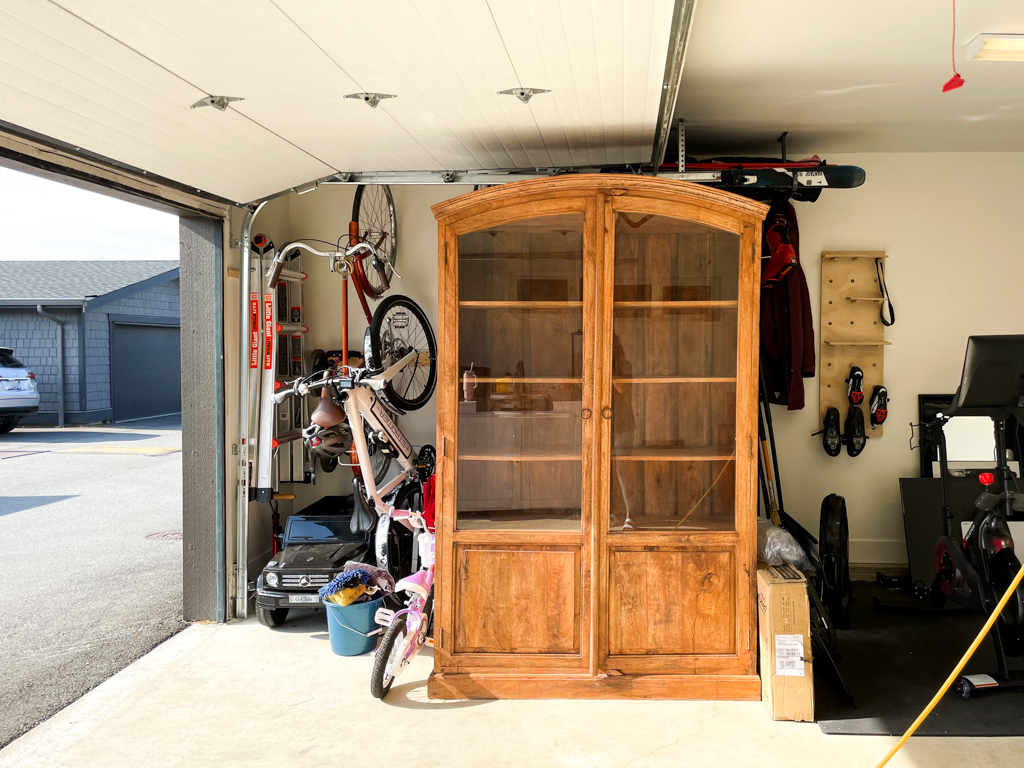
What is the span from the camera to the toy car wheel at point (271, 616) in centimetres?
362

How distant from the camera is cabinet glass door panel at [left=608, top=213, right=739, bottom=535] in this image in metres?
2.97

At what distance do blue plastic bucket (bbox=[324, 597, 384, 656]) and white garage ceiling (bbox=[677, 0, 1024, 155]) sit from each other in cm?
287

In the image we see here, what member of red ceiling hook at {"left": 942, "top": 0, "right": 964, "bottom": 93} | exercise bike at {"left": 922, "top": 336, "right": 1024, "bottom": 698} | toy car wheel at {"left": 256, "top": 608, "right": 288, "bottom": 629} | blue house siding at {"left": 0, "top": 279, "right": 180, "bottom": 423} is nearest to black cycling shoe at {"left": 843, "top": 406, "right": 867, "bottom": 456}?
exercise bike at {"left": 922, "top": 336, "right": 1024, "bottom": 698}

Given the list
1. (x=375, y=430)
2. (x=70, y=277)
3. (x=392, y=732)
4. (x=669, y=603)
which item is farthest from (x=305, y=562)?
(x=70, y=277)

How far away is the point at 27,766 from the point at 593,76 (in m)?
3.07

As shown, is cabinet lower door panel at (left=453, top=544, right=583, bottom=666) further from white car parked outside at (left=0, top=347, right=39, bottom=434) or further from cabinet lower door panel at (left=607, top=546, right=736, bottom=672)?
white car parked outside at (left=0, top=347, right=39, bottom=434)

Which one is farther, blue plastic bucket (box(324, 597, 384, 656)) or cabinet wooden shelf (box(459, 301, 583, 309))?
blue plastic bucket (box(324, 597, 384, 656))

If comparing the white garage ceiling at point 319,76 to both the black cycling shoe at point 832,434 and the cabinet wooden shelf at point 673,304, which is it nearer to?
the cabinet wooden shelf at point 673,304

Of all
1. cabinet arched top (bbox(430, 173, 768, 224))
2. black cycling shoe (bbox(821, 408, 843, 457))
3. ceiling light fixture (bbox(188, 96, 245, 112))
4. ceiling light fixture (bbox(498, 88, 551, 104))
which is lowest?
black cycling shoe (bbox(821, 408, 843, 457))

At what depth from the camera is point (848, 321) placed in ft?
14.0

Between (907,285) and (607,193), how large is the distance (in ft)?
8.11

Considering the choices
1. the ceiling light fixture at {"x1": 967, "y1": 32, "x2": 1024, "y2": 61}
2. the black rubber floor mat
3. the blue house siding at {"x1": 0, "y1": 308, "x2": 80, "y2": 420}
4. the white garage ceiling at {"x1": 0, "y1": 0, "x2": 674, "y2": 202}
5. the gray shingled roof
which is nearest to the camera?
the white garage ceiling at {"x1": 0, "y1": 0, "x2": 674, "y2": 202}

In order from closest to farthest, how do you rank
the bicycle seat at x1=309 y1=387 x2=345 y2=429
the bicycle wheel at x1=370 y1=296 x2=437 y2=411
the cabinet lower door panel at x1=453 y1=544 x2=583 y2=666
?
1. the cabinet lower door panel at x1=453 y1=544 x2=583 y2=666
2. the bicycle seat at x1=309 y1=387 x2=345 y2=429
3. the bicycle wheel at x1=370 y1=296 x2=437 y2=411

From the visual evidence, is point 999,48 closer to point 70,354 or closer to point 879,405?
point 879,405
